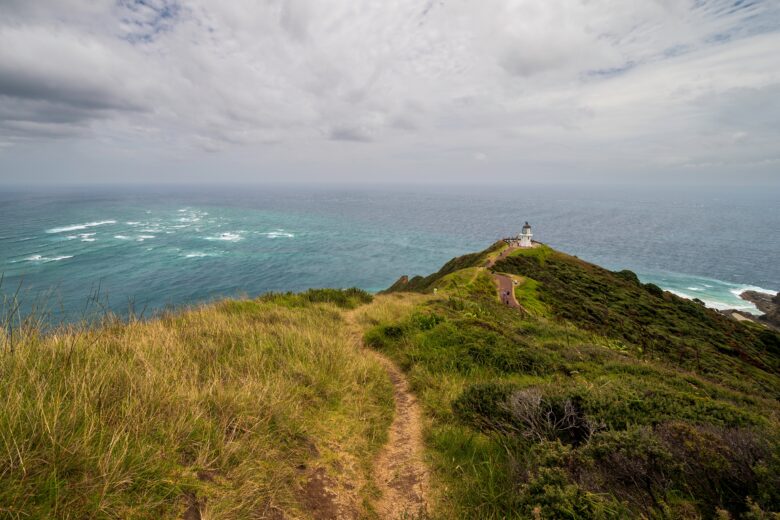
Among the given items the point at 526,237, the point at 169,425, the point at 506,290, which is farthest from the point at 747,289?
the point at 169,425

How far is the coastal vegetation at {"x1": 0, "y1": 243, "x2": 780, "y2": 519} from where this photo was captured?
2.65 metres

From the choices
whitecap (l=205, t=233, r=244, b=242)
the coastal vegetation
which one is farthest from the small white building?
whitecap (l=205, t=233, r=244, b=242)

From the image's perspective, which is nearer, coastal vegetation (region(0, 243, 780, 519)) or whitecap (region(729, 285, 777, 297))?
coastal vegetation (region(0, 243, 780, 519))

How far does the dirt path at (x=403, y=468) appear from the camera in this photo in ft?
12.7

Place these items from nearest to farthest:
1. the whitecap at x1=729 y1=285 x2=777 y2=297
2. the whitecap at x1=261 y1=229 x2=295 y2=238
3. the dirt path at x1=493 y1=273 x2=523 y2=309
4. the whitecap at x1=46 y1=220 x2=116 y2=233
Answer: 1. the dirt path at x1=493 y1=273 x2=523 y2=309
2. the whitecap at x1=729 y1=285 x2=777 y2=297
3. the whitecap at x1=46 y1=220 x2=116 y2=233
4. the whitecap at x1=261 y1=229 x2=295 y2=238

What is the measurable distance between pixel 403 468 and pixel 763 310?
8555cm

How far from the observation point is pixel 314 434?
4.57 metres

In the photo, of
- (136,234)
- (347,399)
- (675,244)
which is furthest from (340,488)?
(675,244)

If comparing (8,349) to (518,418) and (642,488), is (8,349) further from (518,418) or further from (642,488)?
(642,488)

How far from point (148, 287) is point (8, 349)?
5482 centimetres

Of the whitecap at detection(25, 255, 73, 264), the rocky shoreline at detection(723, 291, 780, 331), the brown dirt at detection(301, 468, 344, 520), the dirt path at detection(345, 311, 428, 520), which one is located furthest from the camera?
the whitecap at detection(25, 255, 73, 264)

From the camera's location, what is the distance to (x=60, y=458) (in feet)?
8.11

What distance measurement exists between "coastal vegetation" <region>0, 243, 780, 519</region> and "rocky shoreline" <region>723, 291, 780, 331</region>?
63527 millimetres

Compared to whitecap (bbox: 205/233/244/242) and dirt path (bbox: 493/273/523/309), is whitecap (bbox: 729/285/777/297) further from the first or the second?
whitecap (bbox: 205/233/244/242)
